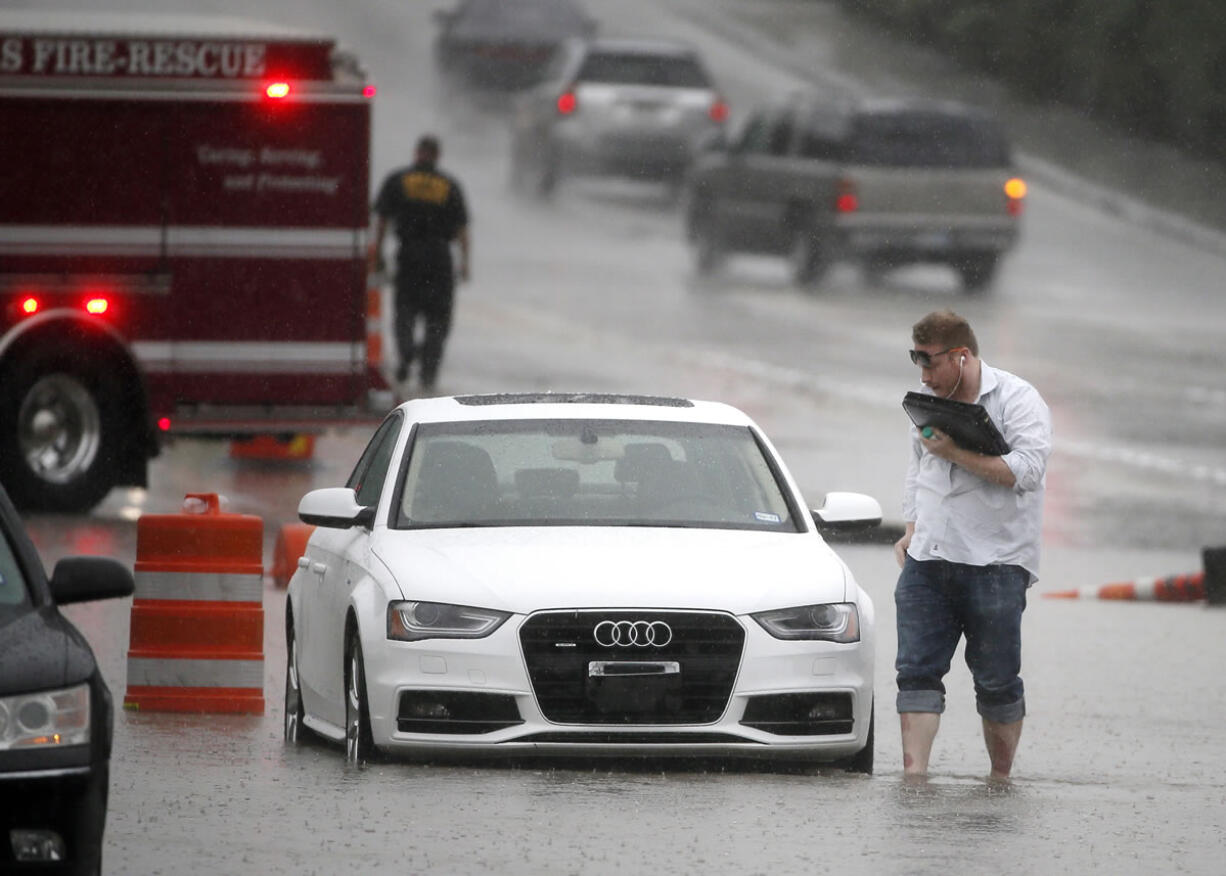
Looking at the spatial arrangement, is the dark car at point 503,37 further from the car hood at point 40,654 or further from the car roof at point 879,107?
the car hood at point 40,654

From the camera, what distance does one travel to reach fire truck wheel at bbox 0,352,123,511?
17.6 meters

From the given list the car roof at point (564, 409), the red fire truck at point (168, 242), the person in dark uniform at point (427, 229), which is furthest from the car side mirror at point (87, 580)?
the person in dark uniform at point (427, 229)

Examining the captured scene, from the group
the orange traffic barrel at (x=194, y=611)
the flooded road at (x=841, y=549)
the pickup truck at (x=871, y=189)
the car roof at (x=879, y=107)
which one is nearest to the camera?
the flooded road at (x=841, y=549)

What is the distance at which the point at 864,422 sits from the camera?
24.2 m

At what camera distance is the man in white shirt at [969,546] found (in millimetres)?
9859

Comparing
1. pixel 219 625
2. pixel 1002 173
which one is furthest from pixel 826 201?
pixel 219 625

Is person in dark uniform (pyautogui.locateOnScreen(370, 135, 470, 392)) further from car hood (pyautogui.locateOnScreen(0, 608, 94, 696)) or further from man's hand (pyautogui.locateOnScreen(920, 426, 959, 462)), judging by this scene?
car hood (pyautogui.locateOnScreen(0, 608, 94, 696))

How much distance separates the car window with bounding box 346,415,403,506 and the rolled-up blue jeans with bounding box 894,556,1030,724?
188 centimetres

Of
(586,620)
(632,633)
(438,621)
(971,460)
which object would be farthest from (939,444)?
(438,621)

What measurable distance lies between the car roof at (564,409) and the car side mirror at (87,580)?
304 centimetres

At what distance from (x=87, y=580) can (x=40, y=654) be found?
0.54 meters

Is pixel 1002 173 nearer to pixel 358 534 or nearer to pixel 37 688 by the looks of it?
pixel 358 534

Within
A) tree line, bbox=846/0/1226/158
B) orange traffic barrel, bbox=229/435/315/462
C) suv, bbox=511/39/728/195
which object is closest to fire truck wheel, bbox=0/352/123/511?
orange traffic barrel, bbox=229/435/315/462

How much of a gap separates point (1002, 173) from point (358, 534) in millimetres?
22392
